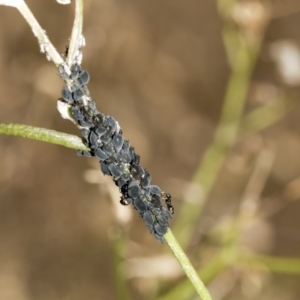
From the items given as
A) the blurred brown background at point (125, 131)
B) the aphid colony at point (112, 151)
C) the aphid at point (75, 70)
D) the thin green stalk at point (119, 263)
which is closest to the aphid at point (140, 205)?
the aphid colony at point (112, 151)

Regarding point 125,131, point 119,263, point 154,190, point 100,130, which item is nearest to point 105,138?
point 100,130

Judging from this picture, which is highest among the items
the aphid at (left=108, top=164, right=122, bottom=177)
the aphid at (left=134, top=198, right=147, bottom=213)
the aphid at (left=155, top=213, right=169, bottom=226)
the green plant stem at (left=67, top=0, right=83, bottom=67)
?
the green plant stem at (left=67, top=0, right=83, bottom=67)

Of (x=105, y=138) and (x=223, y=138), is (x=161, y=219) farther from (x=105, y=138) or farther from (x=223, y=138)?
(x=223, y=138)

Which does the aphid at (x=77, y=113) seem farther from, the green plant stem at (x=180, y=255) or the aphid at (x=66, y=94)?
the green plant stem at (x=180, y=255)

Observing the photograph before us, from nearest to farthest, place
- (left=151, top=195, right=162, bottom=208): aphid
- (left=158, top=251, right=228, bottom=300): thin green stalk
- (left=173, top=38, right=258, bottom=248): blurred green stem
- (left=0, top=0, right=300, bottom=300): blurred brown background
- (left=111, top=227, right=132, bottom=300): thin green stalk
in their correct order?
1. (left=151, top=195, right=162, bottom=208): aphid
2. (left=111, top=227, right=132, bottom=300): thin green stalk
3. (left=158, top=251, right=228, bottom=300): thin green stalk
4. (left=173, top=38, right=258, bottom=248): blurred green stem
5. (left=0, top=0, right=300, bottom=300): blurred brown background

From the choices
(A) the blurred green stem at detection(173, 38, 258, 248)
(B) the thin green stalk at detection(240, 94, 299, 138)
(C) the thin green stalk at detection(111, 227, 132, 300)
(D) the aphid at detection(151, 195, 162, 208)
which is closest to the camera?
(D) the aphid at detection(151, 195, 162, 208)

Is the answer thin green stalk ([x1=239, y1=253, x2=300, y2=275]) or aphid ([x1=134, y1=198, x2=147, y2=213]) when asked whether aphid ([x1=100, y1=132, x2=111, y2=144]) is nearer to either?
aphid ([x1=134, y1=198, x2=147, y2=213])

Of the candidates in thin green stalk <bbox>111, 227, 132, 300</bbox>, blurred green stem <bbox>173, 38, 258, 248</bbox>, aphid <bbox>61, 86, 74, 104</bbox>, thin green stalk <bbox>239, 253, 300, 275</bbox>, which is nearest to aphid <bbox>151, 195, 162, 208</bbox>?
aphid <bbox>61, 86, 74, 104</bbox>
